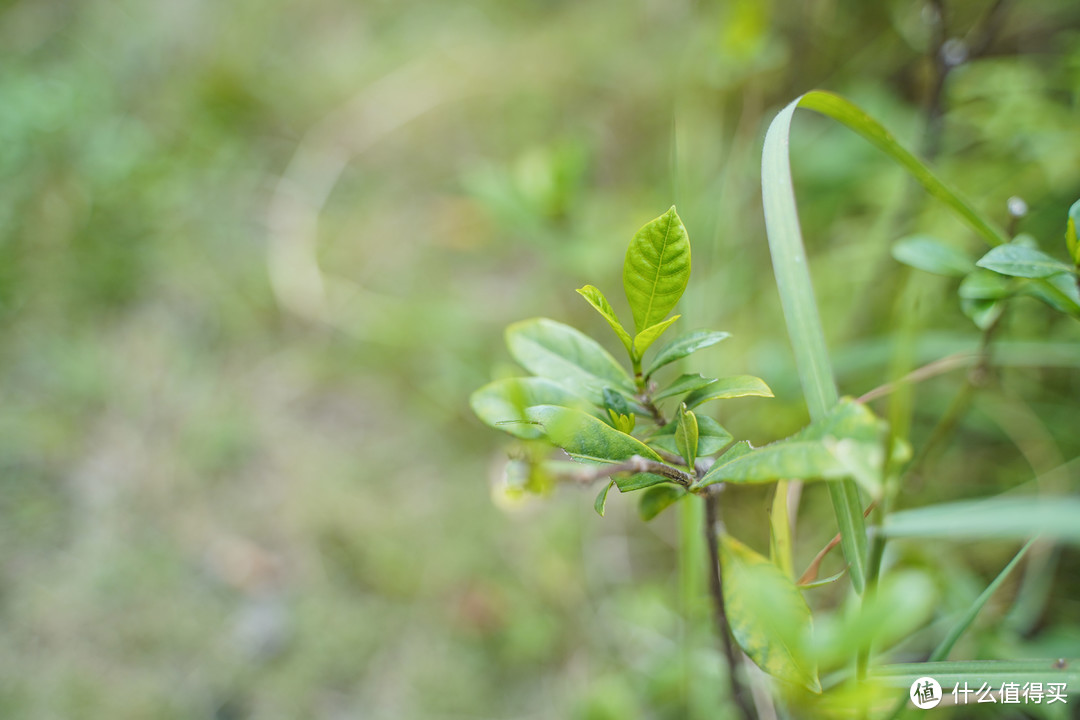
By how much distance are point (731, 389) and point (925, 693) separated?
26 cm

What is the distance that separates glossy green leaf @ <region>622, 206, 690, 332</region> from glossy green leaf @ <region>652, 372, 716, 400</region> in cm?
4

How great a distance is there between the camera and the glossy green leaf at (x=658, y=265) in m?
0.32

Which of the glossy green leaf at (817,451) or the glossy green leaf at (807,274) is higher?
the glossy green leaf at (807,274)

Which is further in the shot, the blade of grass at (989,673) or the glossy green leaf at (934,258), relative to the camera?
the glossy green leaf at (934,258)

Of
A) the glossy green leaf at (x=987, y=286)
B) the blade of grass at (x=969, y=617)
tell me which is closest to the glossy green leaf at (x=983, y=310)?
the glossy green leaf at (x=987, y=286)

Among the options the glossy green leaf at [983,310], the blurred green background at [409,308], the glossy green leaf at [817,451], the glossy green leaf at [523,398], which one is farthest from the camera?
the blurred green background at [409,308]

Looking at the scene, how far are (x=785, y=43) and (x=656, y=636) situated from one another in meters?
1.01

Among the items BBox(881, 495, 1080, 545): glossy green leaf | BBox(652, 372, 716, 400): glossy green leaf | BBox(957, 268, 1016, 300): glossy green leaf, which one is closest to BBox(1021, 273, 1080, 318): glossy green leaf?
BBox(957, 268, 1016, 300): glossy green leaf

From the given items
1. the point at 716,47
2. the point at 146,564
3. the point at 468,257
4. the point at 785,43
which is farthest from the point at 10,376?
the point at 785,43

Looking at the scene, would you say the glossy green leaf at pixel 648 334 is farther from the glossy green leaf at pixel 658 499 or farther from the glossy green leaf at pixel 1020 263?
the glossy green leaf at pixel 1020 263

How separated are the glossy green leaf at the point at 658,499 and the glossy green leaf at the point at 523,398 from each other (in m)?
0.06

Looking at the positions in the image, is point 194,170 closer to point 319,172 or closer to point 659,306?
point 319,172

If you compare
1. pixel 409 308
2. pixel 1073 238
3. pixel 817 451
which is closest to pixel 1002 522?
pixel 817 451

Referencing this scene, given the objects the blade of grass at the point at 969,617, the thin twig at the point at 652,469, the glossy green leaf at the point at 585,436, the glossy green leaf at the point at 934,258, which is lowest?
the blade of grass at the point at 969,617
